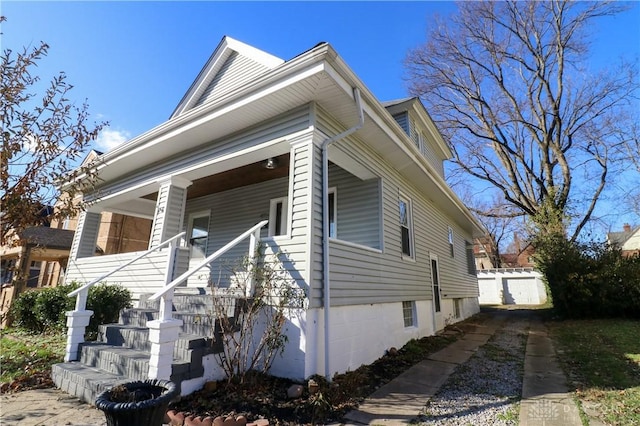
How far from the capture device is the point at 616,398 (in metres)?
3.71

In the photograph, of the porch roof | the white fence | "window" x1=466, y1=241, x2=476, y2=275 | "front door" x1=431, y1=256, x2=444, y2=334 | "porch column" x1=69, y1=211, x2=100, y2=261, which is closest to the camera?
the porch roof

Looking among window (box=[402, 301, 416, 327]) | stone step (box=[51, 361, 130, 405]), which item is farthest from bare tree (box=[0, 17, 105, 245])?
window (box=[402, 301, 416, 327])

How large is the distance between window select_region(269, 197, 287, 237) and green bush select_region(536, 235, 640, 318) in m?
10.2

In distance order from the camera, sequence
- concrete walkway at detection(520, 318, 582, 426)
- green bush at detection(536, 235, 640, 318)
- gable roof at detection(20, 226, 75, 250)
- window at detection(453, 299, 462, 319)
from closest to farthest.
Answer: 1. concrete walkway at detection(520, 318, 582, 426)
2. green bush at detection(536, 235, 640, 318)
3. window at detection(453, 299, 462, 319)
4. gable roof at detection(20, 226, 75, 250)

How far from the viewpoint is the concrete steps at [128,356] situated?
11.4ft

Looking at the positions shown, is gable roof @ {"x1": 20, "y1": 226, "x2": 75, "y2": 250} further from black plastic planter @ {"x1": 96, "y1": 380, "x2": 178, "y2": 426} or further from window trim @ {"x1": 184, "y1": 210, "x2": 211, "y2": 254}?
black plastic planter @ {"x1": 96, "y1": 380, "x2": 178, "y2": 426}

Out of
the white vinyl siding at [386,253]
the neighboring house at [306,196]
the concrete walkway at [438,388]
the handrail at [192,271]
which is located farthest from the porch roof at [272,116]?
the concrete walkway at [438,388]

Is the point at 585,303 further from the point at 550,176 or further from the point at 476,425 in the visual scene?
the point at 476,425

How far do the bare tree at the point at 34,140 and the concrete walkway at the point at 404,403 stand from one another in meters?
1.77

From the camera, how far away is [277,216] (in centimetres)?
774

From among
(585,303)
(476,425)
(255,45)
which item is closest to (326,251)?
(476,425)

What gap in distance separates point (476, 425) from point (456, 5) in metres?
19.6

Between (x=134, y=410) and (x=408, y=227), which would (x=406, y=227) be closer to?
(x=408, y=227)

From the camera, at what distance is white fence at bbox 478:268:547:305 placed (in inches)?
976
